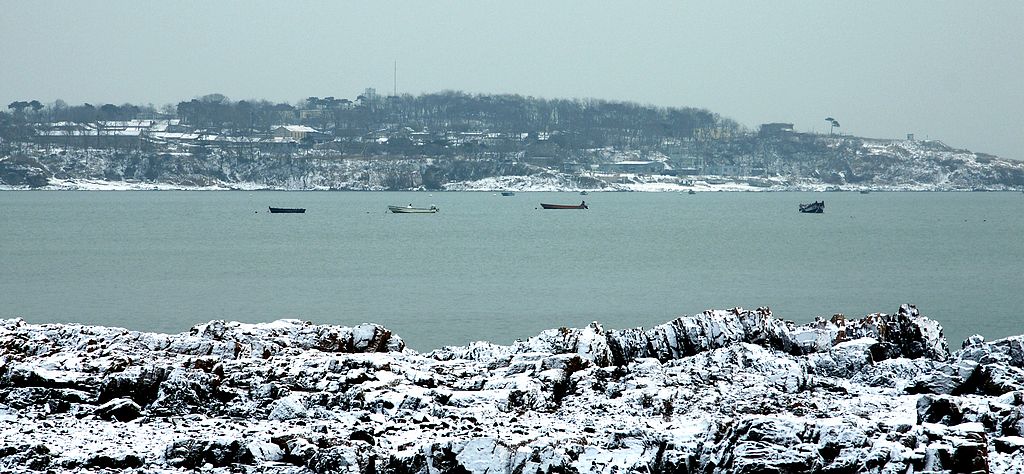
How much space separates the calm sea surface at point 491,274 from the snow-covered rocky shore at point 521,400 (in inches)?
450

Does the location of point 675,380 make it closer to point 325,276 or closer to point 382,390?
point 382,390

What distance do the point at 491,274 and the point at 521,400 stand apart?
131 feet

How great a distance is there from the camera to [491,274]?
185ft

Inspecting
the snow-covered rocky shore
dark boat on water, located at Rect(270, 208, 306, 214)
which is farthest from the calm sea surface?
dark boat on water, located at Rect(270, 208, 306, 214)

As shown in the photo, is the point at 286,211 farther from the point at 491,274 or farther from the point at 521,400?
the point at 521,400

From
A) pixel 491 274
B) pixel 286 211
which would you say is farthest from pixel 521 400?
pixel 286 211

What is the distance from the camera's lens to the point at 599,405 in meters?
16.1

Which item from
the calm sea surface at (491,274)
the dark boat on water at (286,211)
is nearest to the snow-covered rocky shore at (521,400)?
the calm sea surface at (491,274)

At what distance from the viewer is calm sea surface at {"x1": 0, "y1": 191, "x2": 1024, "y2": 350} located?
39.3 m

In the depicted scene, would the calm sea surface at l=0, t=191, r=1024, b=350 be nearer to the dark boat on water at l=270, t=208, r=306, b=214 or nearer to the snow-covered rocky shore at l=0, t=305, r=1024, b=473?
the snow-covered rocky shore at l=0, t=305, r=1024, b=473

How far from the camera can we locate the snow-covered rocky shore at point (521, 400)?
13.6 m

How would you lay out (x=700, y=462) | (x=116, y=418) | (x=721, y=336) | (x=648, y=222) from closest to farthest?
(x=700, y=462)
(x=116, y=418)
(x=721, y=336)
(x=648, y=222)

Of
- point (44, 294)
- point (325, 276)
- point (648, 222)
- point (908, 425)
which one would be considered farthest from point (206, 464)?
point (648, 222)

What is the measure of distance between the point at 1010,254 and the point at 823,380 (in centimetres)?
6259
